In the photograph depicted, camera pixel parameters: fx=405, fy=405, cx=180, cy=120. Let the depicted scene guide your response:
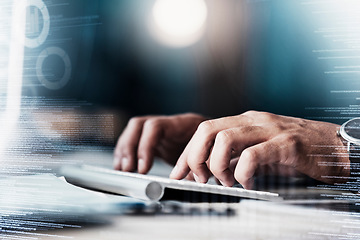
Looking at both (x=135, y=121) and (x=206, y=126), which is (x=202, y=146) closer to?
(x=206, y=126)

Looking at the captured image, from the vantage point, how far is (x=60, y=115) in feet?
2.17

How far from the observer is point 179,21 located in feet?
1.98

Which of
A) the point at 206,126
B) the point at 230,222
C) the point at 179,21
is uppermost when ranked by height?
the point at 179,21

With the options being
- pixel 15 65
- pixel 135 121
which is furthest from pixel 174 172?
pixel 15 65

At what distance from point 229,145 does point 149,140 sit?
0.16 metres

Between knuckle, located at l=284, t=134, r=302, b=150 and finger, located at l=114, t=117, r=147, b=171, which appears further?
finger, located at l=114, t=117, r=147, b=171

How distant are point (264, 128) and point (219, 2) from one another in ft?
0.65

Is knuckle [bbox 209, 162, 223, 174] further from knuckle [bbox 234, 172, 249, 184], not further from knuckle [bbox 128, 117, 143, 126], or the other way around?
knuckle [bbox 128, 117, 143, 126]

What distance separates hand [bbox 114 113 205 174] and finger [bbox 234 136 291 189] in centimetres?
12

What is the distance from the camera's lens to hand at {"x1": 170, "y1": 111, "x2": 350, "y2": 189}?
48 centimetres

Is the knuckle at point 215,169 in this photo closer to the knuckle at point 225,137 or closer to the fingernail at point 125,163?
the knuckle at point 225,137

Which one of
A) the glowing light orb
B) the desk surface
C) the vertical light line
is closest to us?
the desk surface

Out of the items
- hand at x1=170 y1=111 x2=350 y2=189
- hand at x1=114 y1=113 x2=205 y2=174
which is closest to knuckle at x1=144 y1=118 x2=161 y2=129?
hand at x1=114 y1=113 x2=205 y2=174

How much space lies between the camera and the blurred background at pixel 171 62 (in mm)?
501
